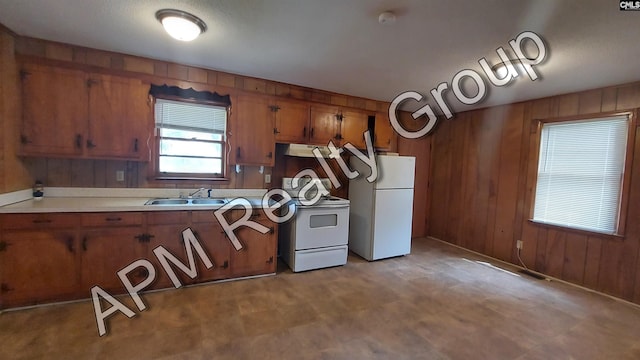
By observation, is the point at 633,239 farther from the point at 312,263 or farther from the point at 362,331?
the point at 312,263

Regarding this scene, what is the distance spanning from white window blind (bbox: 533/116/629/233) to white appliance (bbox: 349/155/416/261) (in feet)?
5.63

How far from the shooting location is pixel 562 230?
11.2 feet

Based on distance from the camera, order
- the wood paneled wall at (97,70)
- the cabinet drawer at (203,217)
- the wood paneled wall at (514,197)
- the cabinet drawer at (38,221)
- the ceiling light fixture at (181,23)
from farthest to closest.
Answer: the wood paneled wall at (514,197)
the cabinet drawer at (203,217)
the wood paneled wall at (97,70)
the cabinet drawer at (38,221)
the ceiling light fixture at (181,23)

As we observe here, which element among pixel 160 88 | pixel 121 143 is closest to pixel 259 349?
pixel 121 143

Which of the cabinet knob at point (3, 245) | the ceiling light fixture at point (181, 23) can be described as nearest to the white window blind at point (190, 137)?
the ceiling light fixture at point (181, 23)

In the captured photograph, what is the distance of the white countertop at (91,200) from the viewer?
2307mm

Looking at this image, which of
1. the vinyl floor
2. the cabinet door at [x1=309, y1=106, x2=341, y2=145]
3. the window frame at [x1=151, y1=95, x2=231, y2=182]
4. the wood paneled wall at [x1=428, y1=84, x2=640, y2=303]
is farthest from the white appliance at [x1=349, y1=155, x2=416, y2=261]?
the window frame at [x1=151, y1=95, x2=231, y2=182]

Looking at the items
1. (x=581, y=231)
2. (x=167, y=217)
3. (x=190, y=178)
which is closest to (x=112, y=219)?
(x=167, y=217)

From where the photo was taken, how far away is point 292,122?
3555 mm

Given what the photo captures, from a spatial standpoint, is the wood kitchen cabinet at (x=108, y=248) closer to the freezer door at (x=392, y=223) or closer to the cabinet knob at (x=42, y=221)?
the cabinet knob at (x=42, y=221)

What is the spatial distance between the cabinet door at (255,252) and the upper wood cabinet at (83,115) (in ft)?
4.43

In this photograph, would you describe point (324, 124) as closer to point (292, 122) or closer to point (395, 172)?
point (292, 122)

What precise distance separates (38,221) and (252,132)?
82.6 inches

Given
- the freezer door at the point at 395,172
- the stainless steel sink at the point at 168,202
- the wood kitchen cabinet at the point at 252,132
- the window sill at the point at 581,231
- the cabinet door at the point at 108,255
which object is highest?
the wood kitchen cabinet at the point at 252,132
